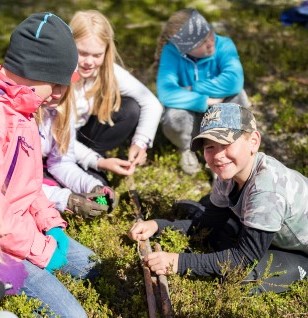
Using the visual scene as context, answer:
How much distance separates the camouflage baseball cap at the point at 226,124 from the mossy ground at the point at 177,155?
83 centimetres

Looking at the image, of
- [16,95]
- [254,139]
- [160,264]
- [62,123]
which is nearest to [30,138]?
[16,95]

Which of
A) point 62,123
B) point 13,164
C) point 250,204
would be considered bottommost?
point 62,123

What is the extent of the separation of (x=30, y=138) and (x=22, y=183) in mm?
271

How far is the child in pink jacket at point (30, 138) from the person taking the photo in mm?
3270

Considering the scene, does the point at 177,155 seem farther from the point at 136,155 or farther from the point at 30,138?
the point at 30,138

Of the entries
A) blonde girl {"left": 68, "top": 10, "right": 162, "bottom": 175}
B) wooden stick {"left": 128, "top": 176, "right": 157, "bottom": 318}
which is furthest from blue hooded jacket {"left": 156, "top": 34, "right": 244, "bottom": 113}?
wooden stick {"left": 128, "top": 176, "right": 157, "bottom": 318}

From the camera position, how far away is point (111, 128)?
5.10 m

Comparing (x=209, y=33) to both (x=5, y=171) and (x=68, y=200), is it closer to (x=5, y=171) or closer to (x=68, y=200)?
(x=68, y=200)

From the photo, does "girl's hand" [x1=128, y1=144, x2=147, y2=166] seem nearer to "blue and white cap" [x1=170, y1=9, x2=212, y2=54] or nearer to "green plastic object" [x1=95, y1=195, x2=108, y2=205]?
"green plastic object" [x1=95, y1=195, x2=108, y2=205]

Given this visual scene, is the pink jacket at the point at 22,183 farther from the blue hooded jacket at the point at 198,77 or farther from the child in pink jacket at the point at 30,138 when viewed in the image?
the blue hooded jacket at the point at 198,77

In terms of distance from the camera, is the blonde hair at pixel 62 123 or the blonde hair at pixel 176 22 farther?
the blonde hair at pixel 176 22

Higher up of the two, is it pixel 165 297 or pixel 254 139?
pixel 254 139

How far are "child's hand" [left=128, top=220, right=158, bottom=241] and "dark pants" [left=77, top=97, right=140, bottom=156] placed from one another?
131 centimetres

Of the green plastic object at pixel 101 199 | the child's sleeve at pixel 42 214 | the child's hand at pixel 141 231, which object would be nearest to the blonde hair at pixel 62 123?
the green plastic object at pixel 101 199
